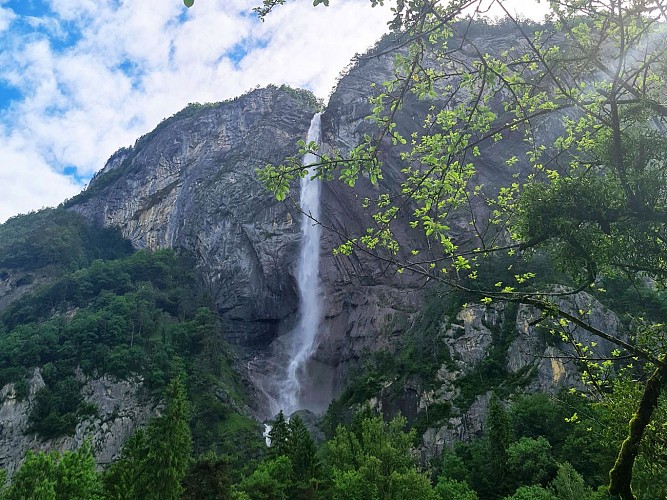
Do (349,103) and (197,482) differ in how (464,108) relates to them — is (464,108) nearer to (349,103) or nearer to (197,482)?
(197,482)

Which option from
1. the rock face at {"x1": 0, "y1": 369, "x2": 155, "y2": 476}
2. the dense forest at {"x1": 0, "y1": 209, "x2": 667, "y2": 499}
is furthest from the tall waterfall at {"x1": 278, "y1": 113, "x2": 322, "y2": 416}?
the rock face at {"x1": 0, "y1": 369, "x2": 155, "y2": 476}

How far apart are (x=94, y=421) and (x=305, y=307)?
22190mm

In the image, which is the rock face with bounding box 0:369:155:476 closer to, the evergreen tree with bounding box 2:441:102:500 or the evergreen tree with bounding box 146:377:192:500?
the evergreen tree with bounding box 146:377:192:500

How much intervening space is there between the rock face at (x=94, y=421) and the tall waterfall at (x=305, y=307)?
12791mm

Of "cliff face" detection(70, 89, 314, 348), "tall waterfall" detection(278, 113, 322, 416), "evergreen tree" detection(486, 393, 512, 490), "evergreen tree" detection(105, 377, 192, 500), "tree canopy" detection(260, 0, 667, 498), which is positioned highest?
"cliff face" detection(70, 89, 314, 348)

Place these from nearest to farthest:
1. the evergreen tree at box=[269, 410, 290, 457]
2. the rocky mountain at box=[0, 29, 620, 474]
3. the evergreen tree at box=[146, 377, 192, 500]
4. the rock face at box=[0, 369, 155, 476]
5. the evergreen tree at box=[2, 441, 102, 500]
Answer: the evergreen tree at box=[2, 441, 102, 500], the evergreen tree at box=[146, 377, 192, 500], the evergreen tree at box=[269, 410, 290, 457], the rocky mountain at box=[0, 29, 620, 474], the rock face at box=[0, 369, 155, 476]

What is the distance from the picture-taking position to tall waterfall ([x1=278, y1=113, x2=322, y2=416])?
47875 mm

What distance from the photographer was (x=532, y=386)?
3391 cm

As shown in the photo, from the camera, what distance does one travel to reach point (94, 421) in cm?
4156

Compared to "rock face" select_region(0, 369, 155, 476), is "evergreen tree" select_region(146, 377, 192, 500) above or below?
below

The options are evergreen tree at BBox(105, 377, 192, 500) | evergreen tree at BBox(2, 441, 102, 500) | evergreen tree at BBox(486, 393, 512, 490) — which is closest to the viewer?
evergreen tree at BBox(2, 441, 102, 500)

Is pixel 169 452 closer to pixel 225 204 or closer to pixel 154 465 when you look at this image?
pixel 154 465

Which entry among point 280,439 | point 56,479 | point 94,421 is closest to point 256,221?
point 94,421

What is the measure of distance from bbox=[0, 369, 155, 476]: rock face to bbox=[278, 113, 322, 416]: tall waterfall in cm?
1279
